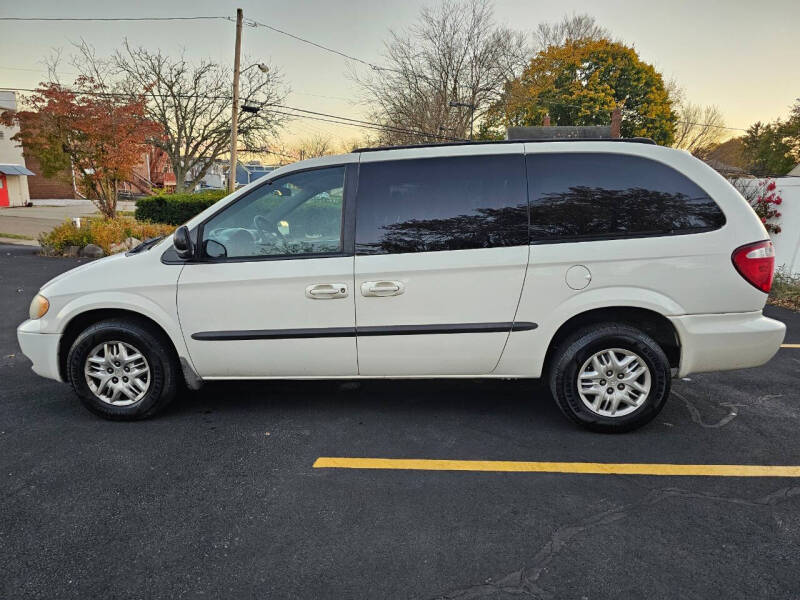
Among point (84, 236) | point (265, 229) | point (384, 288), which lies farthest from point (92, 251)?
point (384, 288)

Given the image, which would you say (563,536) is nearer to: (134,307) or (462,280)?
(462,280)

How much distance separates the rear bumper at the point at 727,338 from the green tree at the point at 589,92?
3548 centimetres

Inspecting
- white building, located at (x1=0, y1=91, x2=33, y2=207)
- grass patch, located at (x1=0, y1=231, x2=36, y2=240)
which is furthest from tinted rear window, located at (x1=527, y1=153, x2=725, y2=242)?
white building, located at (x1=0, y1=91, x2=33, y2=207)

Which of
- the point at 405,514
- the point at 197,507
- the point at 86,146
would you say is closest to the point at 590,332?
the point at 405,514

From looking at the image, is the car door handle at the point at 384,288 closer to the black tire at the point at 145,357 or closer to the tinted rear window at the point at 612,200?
the tinted rear window at the point at 612,200

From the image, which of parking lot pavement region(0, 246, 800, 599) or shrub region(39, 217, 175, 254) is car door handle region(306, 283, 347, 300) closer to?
parking lot pavement region(0, 246, 800, 599)

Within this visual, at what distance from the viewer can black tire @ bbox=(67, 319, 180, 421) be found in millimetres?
3736

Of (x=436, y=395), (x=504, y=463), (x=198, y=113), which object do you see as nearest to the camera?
(x=504, y=463)

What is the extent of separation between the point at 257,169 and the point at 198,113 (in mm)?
19986

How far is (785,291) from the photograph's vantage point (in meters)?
8.26

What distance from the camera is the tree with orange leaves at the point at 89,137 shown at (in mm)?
16266

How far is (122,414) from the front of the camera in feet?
12.6

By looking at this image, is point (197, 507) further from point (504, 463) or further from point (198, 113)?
point (198, 113)

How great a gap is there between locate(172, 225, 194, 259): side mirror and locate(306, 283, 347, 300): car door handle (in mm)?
865
